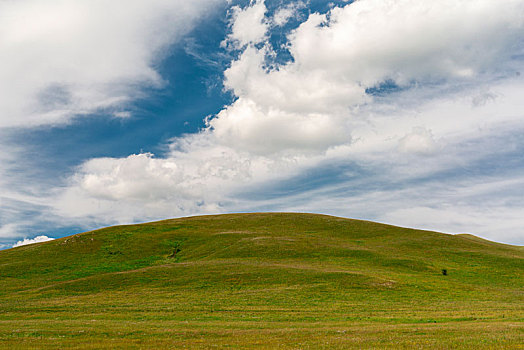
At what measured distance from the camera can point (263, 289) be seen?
2388 inches

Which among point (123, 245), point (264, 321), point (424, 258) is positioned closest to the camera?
point (264, 321)

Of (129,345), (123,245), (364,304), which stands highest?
(123,245)

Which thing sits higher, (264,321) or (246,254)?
(246,254)

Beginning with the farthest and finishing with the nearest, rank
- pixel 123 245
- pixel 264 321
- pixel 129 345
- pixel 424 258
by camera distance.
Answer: pixel 123 245 < pixel 424 258 < pixel 264 321 < pixel 129 345

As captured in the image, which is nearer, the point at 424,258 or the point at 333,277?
the point at 333,277

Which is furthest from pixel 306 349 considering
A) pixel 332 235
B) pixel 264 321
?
pixel 332 235

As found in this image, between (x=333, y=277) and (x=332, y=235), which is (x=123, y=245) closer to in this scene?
(x=332, y=235)

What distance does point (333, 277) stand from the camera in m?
65.6

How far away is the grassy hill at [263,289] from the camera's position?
92.5ft

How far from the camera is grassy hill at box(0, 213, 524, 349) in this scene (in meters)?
28.2

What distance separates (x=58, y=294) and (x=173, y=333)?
152ft

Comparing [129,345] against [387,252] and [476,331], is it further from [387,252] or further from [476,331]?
[387,252]

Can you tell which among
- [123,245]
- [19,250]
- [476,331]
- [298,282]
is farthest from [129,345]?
[19,250]

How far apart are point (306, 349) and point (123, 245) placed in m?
101
